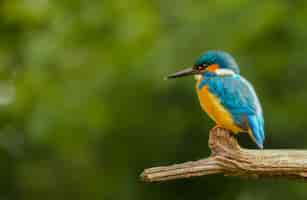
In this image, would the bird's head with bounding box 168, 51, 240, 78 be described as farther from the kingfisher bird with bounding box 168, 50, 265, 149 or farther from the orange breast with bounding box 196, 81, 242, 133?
the orange breast with bounding box 196, 81, 242, 133

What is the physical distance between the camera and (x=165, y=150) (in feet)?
32.9

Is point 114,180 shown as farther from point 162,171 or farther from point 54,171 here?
point 162,171

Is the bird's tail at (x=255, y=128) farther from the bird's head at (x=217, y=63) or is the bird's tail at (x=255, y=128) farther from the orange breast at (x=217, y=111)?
the bird's head at (x=217, y=63)

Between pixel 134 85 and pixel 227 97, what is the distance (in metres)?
4.07

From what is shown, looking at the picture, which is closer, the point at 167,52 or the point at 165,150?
the point at 167,52

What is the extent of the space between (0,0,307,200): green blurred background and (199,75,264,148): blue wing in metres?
3.38

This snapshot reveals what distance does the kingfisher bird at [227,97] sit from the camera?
5.67 m

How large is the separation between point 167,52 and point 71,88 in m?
1.06

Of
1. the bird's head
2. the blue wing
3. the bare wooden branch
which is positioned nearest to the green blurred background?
the bird's head

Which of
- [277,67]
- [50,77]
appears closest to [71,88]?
[50,77]

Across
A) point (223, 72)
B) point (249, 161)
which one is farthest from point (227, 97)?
point (249, 161)

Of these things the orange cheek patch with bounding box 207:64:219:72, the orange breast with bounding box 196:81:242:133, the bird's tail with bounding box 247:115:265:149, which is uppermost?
the orange cheek patch with bounding box 207:64:219:72

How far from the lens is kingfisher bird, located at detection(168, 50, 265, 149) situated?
18.6ft

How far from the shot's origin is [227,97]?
5.77 meters
